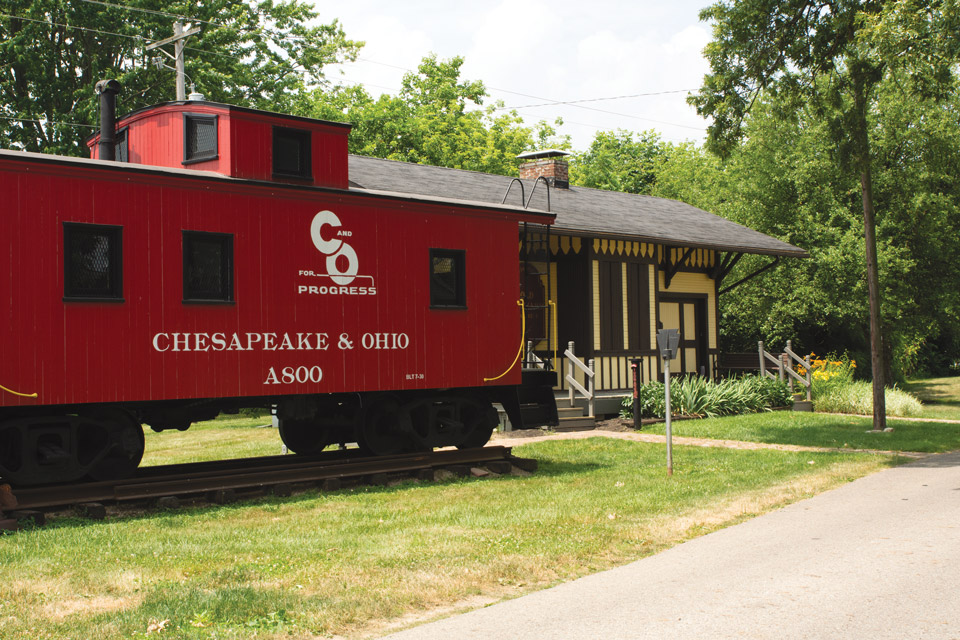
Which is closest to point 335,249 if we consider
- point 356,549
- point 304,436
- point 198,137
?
point 198,137

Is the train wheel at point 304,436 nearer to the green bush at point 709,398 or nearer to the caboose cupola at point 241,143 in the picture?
the caboose cupola at point 241,143

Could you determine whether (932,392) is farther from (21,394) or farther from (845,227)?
(21,394)

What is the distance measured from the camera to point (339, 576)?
6.84 meters

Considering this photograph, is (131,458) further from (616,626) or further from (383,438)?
(616,626)

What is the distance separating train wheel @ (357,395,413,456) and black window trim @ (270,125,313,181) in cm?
309

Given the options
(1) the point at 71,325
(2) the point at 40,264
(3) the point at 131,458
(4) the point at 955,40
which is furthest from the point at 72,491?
(4) the point at 955,40

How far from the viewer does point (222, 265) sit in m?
10.9

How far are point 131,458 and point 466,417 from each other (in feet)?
16.0

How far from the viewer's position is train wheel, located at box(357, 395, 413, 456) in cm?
1266

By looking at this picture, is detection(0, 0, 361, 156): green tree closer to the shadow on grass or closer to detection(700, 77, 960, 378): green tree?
detection(700, 77, 960, 378): green tree

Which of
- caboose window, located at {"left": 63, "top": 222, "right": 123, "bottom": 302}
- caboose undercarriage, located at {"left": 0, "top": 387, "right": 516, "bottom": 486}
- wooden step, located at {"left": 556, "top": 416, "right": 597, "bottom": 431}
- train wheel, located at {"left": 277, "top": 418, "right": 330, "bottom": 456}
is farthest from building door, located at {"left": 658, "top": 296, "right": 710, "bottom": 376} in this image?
caboose window, located at {"left": 63, "top": 222, "right": 123, "bottom": 302}

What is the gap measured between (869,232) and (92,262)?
12822 mm

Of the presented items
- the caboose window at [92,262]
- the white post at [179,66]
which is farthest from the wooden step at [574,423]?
the white post at [179,66]

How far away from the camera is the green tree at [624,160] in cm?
5962
